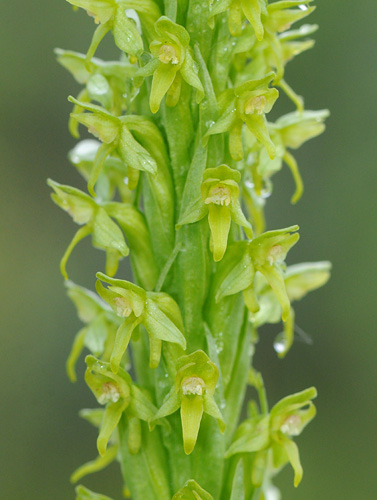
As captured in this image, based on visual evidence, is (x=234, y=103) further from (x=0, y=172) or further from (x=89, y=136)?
(x=0, y=172)

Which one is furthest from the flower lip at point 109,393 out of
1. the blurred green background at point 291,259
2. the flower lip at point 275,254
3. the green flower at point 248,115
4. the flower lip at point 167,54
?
the blurred green background at point 291,259

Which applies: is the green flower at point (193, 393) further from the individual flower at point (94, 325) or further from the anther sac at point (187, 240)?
the individual flower at point (94, 325)

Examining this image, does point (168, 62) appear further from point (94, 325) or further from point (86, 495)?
point (86, 495)

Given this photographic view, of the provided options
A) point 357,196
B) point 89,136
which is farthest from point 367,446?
point 89,136

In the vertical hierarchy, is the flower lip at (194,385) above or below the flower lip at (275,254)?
below

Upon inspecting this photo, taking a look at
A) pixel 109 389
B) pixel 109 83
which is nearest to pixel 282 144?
pixel 109 83

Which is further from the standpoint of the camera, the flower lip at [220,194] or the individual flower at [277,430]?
the individual flower at [277,430]

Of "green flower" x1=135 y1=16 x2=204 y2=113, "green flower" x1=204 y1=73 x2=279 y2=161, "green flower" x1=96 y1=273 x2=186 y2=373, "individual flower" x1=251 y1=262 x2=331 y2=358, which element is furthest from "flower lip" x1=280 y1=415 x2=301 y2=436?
"green flower" x1=135 y1=16 x2=204 y2=113
